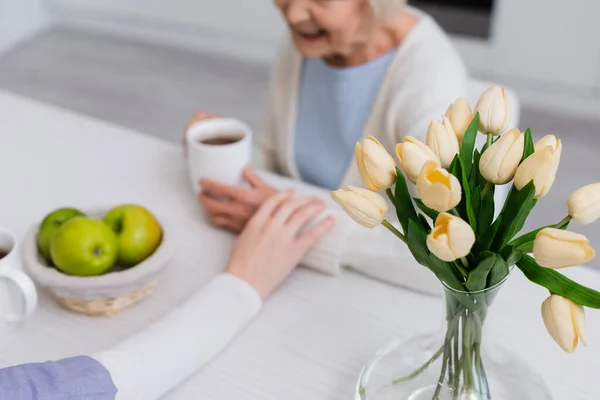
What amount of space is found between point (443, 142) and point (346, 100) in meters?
0.70

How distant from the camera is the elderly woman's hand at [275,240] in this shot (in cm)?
96

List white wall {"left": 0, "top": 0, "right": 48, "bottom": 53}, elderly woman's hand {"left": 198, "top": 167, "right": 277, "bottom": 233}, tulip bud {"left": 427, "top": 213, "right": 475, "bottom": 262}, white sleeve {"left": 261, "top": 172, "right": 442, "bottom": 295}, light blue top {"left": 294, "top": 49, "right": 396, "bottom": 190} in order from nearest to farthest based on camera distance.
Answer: tulip bud {"left": 427, "top": 213, "right": 475, "bottom": 262} → white sleeve {"left": 261, "top": 172, "right": 442, "bottom": 295} → elderly woman's hand {"left": 198, "top": 167, "right": 277, "bottom": 233} → light blue top {"left": 294, "top": 49, "right": 396, "bottom": 190} → white wall {"left": 0, "top": 0, "right": 48, "bottom": 53}

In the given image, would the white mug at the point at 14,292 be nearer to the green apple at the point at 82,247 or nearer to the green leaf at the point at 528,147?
the green apple at the point at 82,247

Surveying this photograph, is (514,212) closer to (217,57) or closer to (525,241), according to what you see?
(525,241)

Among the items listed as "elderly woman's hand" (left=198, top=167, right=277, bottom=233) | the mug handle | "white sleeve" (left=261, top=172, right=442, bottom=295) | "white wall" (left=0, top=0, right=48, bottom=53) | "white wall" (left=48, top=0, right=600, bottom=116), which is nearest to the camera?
the mug handle

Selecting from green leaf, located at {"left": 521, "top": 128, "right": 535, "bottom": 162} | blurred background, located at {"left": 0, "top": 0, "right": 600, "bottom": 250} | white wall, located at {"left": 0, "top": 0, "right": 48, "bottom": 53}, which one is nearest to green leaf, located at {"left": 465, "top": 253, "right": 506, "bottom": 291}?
green leaf, located at {"left": 521, "top": 128, "right": 535, "bottom": 162}

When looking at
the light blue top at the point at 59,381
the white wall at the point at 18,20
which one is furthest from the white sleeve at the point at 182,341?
the white wall at the point at 18,20

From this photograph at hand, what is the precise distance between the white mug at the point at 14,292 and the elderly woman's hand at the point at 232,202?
0.99 ft

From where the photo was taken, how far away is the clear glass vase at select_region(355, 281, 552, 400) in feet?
2.27

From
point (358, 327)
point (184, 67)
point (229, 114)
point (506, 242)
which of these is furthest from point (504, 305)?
point (184, 67)

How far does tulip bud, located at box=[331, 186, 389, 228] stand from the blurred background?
68.8 inches

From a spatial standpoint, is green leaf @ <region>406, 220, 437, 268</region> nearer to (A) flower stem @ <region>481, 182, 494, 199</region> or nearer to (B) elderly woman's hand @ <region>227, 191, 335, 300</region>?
(A) flower stem @ <region>481, 182, 494, 199</region>

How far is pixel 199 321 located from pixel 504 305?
0.40 m

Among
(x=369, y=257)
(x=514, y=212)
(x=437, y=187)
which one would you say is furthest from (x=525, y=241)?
(x=369, y=257)
